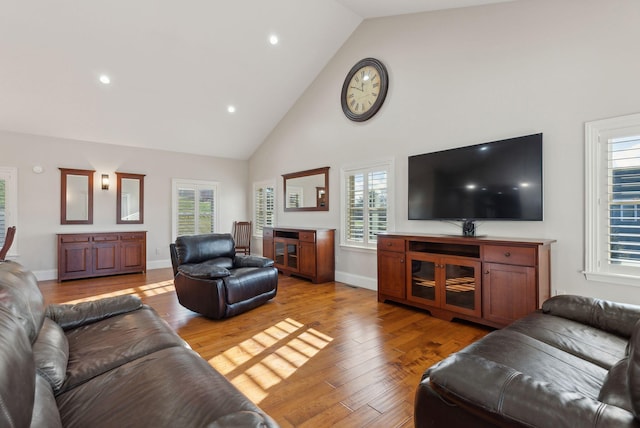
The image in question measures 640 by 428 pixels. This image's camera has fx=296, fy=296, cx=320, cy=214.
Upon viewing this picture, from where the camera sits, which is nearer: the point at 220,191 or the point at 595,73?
the point at 595,73

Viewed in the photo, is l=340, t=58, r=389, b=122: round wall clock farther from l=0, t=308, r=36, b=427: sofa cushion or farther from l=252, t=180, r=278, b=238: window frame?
l=0, t=308, r=36, b=427: sofa cushion

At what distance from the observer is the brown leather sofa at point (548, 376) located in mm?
921

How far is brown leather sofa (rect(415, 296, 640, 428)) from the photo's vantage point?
3.02 feet

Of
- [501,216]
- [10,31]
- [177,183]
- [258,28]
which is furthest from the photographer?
[177,183]

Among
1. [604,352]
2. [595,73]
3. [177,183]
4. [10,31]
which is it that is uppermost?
[10,31]

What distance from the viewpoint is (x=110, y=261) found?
18.7 ft

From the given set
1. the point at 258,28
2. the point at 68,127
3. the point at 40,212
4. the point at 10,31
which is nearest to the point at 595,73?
the point at 258,28

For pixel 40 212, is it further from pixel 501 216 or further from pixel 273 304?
pixel 501 216

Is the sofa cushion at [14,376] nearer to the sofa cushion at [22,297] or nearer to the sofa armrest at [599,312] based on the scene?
the sofa cushion at [22,297]

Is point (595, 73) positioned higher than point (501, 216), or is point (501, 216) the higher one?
point (595, 73)

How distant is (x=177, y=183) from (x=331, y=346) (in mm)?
5768

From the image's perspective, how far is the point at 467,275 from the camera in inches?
126

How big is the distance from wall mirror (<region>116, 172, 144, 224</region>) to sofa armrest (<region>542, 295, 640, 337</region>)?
7086 millimetres

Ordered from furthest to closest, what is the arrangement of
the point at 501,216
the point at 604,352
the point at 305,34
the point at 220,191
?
the point at 220,191
the point at 305,34
the point at 501,216
the point at 604,352
